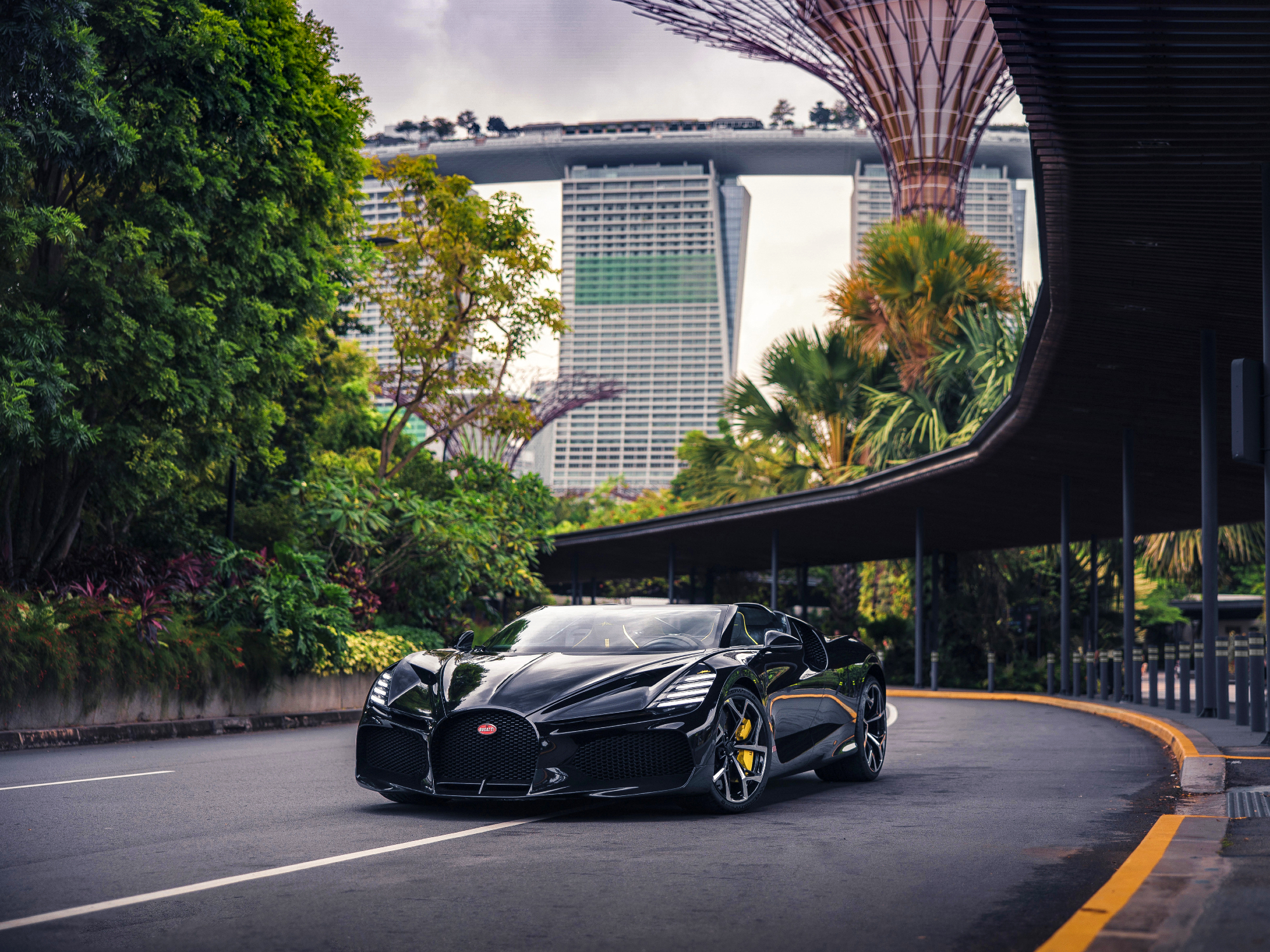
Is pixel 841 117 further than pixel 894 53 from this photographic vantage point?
Yes

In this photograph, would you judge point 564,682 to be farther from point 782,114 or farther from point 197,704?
point 782,114

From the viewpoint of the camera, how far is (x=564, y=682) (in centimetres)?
745

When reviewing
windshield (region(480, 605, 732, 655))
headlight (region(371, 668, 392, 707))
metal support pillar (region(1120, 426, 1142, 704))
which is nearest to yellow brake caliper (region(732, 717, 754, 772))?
windshield (region(480, 605, 732, 655))

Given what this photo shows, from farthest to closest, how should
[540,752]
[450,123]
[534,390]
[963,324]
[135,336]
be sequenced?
[450,123] → [534,390] → [963,324] → [135,336] → [540,752]

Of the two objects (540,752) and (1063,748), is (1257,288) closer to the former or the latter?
(1063,748)

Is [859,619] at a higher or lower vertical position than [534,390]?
lower

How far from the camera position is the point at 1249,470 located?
22.5 metres

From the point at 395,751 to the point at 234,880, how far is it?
193 centimetres

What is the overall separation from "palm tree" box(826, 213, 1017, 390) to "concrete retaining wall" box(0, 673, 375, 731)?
56.9 ft

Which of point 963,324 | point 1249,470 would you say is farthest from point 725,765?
point 963,324

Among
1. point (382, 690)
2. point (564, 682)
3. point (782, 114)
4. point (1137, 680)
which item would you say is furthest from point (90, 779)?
point (782, 114)

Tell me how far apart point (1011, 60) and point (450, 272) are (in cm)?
1978

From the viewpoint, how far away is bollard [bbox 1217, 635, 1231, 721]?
14.7 m

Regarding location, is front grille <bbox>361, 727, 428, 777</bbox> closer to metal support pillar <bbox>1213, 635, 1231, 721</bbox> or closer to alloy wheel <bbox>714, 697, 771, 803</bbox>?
alloy wheel <bbox>714, 697, 771, 803</bbox>
